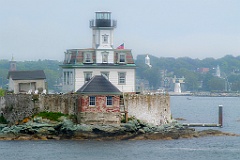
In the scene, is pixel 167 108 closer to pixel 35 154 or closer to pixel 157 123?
pixel 157 123

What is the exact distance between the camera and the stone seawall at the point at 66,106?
2512 inches

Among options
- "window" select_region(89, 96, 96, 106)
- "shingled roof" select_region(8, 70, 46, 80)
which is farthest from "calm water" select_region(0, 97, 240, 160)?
"shingled roof" select_region(8, 70, 46, 80)

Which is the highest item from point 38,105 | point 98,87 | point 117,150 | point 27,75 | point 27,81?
point 27,75

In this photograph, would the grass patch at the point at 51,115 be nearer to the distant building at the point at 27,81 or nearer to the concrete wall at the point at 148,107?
the concrete wall at the point at 148,107

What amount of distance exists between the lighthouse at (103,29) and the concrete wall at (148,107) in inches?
218

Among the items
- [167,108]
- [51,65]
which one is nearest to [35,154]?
[167,108]

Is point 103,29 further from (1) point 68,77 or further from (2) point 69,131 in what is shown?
(2) point 69,131

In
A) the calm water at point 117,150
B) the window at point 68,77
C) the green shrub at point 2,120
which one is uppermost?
the window at point 68,77

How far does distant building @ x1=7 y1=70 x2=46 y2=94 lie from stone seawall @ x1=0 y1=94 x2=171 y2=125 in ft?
5.22

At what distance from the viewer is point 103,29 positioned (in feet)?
226

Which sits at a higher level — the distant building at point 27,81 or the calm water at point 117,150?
the distant building at point 27,81

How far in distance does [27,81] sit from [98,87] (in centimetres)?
761

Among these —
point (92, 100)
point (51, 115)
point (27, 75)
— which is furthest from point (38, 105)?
point (27, 75)

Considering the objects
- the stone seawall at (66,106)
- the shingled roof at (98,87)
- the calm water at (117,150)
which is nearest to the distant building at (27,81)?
the stone seawall at (66,106)
